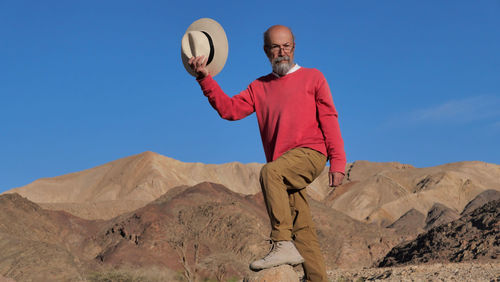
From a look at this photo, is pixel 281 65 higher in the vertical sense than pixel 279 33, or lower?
lower

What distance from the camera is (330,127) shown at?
4535 mm

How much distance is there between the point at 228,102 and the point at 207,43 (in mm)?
505

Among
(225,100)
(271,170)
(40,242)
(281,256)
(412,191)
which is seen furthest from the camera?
(412,191)

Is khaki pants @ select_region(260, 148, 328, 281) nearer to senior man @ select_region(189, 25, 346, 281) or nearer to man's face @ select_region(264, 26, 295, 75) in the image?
senior man @ select_region(189, 25, 346, 281)

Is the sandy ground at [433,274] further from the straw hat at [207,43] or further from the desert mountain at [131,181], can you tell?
the desert mountain at [131,181]

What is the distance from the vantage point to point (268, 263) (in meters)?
4.48

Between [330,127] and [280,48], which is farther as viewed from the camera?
[280,48]

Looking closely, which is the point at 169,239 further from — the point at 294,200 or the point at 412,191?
the point at 412,191

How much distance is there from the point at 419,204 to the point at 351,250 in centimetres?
3724

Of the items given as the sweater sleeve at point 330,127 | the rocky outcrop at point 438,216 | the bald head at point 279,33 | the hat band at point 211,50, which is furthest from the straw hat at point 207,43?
the rocky outcrop at point 438,216

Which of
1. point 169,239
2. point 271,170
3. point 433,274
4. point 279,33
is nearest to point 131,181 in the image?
point 169,239

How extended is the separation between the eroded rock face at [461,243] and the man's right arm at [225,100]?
17.0m

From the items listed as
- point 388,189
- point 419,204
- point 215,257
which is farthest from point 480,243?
point 388,189

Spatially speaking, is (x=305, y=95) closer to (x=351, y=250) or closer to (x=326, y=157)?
(x=326, y=157)
